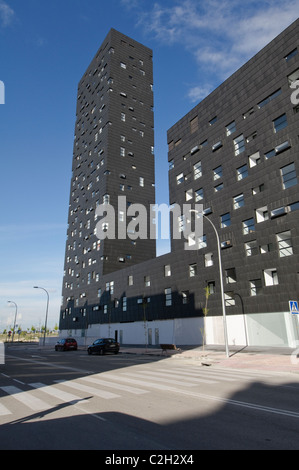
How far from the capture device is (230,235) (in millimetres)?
31266

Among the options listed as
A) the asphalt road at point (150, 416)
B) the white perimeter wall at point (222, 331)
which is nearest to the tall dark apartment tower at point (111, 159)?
the white perimeter wall at point (222, 331)

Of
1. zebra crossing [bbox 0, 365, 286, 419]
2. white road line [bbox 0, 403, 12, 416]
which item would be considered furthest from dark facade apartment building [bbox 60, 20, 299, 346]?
white road line [bbox 0, 403, 12, 416]

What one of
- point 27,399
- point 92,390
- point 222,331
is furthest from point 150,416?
point 222,331

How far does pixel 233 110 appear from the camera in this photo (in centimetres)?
3419

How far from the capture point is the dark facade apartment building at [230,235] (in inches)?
1053

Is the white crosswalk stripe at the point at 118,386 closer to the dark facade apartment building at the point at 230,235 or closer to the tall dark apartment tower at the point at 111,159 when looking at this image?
the dark facade apartment building at the point at 230,235

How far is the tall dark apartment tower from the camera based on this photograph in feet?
198

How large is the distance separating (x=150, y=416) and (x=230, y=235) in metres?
26.9

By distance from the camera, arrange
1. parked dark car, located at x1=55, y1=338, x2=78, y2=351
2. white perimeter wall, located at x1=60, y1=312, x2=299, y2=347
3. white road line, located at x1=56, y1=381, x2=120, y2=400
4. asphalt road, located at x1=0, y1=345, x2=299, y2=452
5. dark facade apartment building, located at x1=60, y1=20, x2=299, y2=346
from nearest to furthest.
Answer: asphalt road, located at x1=0, y1=345, x2=299, y2=452
white road line, located at x1=56, y1=381, x2=120, y2=400
white perimeter wall, located at x1=60, y1=312, x2=299, y2=347
dark facade apartment building, located at x1=60, y1=20, x2=299, y2=346
parked dark car, located at x1=55, y1=338, x2=78, y2=351

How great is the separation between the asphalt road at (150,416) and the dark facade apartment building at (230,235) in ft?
56.6

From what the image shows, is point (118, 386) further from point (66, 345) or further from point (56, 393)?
point (66, 345)

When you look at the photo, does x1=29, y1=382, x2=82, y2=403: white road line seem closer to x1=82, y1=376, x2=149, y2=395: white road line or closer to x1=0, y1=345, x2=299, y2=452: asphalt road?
x1=0, y1=345, x2=299, y2=452: asphalt road

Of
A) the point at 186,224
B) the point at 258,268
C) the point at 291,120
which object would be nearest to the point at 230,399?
the point at 258,268

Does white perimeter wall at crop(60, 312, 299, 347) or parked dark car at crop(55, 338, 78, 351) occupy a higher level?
white perimeter wall at crop(60, 312, 299, 347)
